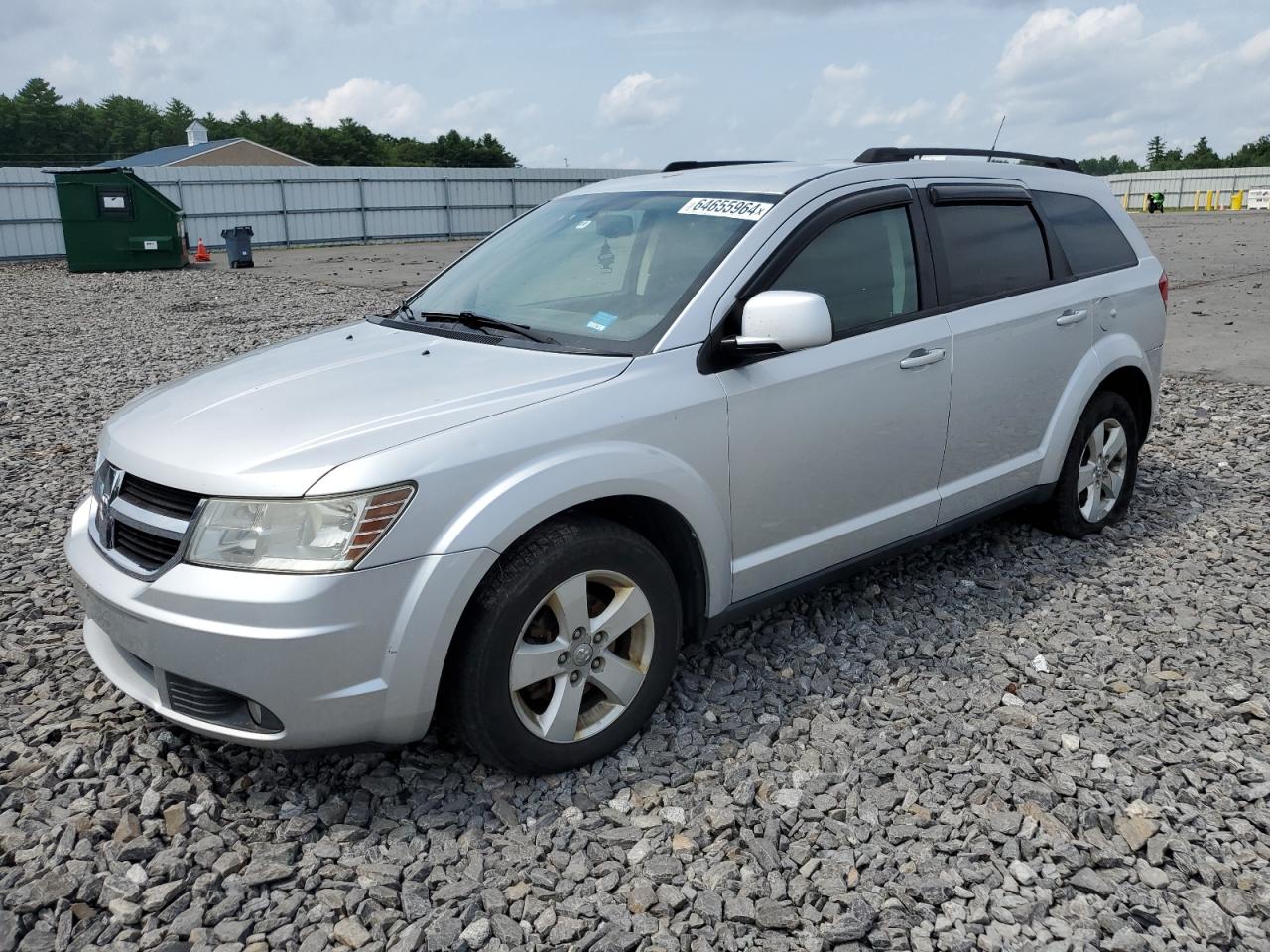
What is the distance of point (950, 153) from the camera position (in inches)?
182

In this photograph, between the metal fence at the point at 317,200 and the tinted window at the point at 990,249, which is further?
the metal fence at the point at 317,200

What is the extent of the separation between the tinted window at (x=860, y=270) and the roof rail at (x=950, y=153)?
349mm

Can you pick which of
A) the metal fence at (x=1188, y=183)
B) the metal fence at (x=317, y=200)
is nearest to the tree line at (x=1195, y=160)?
the metal fence at (x=1188, y=183)

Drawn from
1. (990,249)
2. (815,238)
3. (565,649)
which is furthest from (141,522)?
(990,249)

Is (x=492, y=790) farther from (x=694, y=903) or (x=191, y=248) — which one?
(x=191, y=248)

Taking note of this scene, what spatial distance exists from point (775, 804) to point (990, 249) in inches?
101

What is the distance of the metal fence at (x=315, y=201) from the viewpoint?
85.5 ft

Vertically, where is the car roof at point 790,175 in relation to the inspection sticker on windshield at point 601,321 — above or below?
above

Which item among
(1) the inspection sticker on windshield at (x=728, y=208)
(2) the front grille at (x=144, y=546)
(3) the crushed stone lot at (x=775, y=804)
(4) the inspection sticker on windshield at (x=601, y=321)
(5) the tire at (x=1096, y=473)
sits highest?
(1) the inspection sticker on windshield at (x=728, y=208)

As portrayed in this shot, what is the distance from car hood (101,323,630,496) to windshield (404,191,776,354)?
22cm

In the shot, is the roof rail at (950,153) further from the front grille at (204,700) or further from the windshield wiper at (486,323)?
the front grille at (204,700)

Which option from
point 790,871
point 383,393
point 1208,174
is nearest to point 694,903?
point 790,871

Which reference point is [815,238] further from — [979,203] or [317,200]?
[317,200]

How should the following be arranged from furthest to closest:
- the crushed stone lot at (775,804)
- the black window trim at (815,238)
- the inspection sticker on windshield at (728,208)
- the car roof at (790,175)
Result: the car roof at (790,175)
the inspection sticker on windshield at (728,208)
the black window trim at (815,238)
the crushed stone lot at (775,804)
